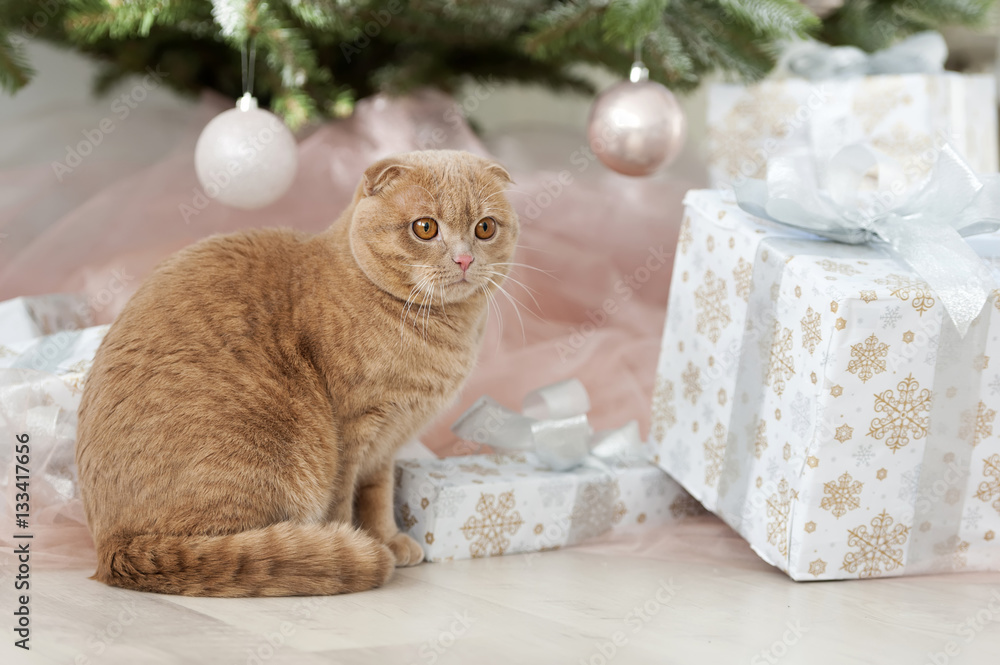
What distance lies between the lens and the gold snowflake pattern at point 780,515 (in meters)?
0.97

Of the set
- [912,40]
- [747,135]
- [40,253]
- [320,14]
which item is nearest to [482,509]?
[320,14]

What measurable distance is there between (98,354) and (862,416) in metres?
0.83

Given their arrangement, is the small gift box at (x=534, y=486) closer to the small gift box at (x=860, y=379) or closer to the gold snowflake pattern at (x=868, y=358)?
the small gift box at (x=860, y=379)

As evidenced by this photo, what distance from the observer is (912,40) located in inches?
64.2

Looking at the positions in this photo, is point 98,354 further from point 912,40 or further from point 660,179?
point 912,40

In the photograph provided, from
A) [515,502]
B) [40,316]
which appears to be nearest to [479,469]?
[515,502]

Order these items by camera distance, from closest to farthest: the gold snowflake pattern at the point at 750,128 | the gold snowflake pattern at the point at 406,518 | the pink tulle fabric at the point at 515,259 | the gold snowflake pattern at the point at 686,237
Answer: the gold snowflake pattern at the point at 406,518, the gold snowflake pattern at the point at 686,237, the pink tulle fabric at the point at 515,259, the gold snowflake pattern at the point at 750,128

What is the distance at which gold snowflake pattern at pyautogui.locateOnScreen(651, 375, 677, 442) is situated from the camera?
3.95 ft

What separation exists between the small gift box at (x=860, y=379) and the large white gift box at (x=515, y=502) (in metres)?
0.12

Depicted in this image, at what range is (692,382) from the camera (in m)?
1.16

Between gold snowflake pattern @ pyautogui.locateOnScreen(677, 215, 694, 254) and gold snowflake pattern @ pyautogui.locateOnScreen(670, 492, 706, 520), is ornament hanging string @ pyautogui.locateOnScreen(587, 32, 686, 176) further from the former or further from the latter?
gold snowflake pattern @ pyautogui.locateOnScreen(670, 492, 706, 520)
